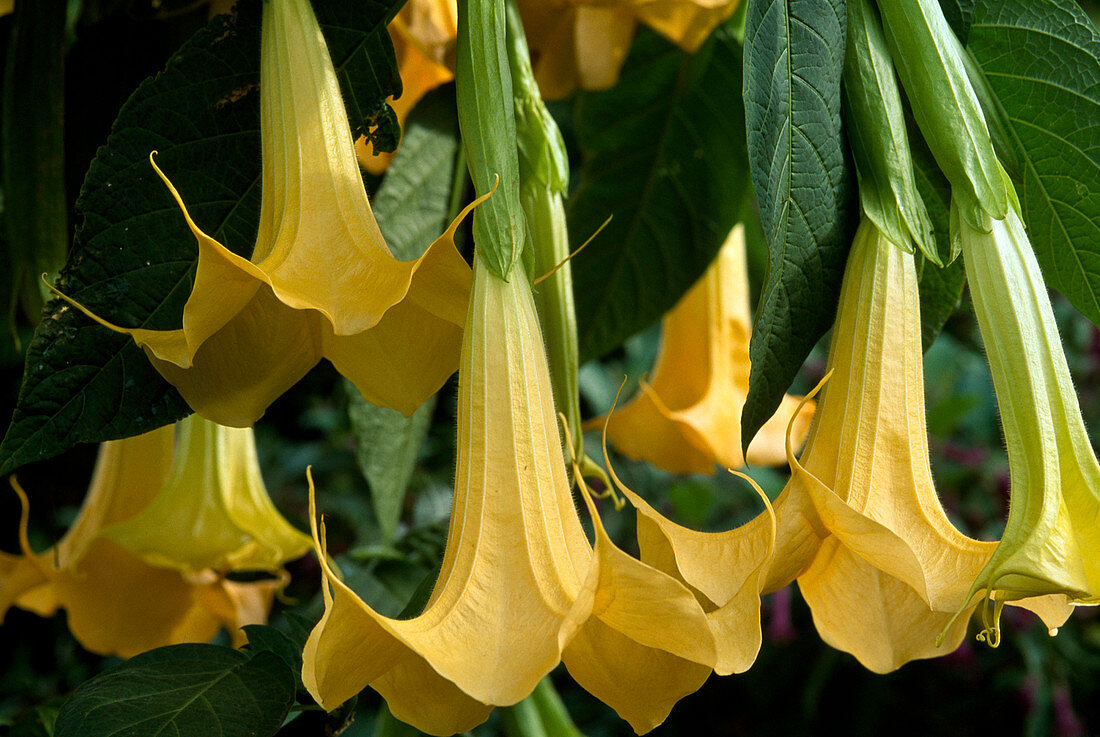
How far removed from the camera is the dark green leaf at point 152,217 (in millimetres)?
408

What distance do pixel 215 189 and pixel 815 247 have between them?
0.28 metres

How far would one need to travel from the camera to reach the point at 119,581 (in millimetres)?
607

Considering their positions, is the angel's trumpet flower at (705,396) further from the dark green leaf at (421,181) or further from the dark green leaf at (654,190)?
the dark green leaf at (421,181)

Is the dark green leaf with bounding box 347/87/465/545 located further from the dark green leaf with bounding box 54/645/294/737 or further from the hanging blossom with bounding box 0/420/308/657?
the dark green leaf with bounding box 54/645/294/737

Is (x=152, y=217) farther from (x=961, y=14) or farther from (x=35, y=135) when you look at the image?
(x=961, y=14)

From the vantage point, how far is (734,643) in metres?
0.33

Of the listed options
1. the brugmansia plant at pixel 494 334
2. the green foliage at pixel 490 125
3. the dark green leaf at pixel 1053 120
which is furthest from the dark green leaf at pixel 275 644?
the dark green leaf at pixel 1053 120

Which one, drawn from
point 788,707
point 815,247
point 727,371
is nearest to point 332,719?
point 815,247

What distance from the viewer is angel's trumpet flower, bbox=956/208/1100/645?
0.35 m

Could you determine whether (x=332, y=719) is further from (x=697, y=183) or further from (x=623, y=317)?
(x=697, y=183)

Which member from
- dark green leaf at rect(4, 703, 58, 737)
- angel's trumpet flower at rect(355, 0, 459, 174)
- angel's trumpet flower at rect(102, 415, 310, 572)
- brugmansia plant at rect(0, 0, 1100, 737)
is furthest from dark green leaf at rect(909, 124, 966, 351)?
dark green leaf at rect(4, 703, 58, 737)

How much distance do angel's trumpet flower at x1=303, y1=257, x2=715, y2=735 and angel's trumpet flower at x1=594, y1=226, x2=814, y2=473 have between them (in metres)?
0.33

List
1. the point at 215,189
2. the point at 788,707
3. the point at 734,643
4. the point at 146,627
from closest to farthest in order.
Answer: the point at 734,643 < the point at 215,189 < the point at 146,627 < the point at 788,707

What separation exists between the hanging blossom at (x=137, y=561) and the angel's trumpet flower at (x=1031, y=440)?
1.39 feet
